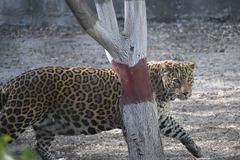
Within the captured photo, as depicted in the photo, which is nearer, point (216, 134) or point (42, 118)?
point (42, 118)

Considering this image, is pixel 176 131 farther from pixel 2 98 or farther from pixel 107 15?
pixel 107 15

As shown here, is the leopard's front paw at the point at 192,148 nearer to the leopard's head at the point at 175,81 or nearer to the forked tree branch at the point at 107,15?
the leopard's head at the point at 175,81

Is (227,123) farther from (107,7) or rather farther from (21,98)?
(107,7)

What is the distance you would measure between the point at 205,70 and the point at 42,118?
5.83 meters

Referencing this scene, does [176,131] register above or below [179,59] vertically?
above

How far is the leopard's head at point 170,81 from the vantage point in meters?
5.75

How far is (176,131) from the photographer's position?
19.6 feet

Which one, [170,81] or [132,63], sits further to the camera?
[170,81]

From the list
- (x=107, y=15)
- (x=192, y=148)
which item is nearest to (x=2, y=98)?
(x=107, y=15)

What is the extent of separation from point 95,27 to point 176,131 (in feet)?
6.81

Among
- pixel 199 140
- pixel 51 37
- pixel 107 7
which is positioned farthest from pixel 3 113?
pixel 51 37

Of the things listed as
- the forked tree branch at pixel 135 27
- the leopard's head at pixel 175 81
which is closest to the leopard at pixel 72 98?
the leopard's head at pixel 175 81

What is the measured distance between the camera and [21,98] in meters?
5.43

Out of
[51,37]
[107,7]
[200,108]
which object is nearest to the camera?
[107,7]
